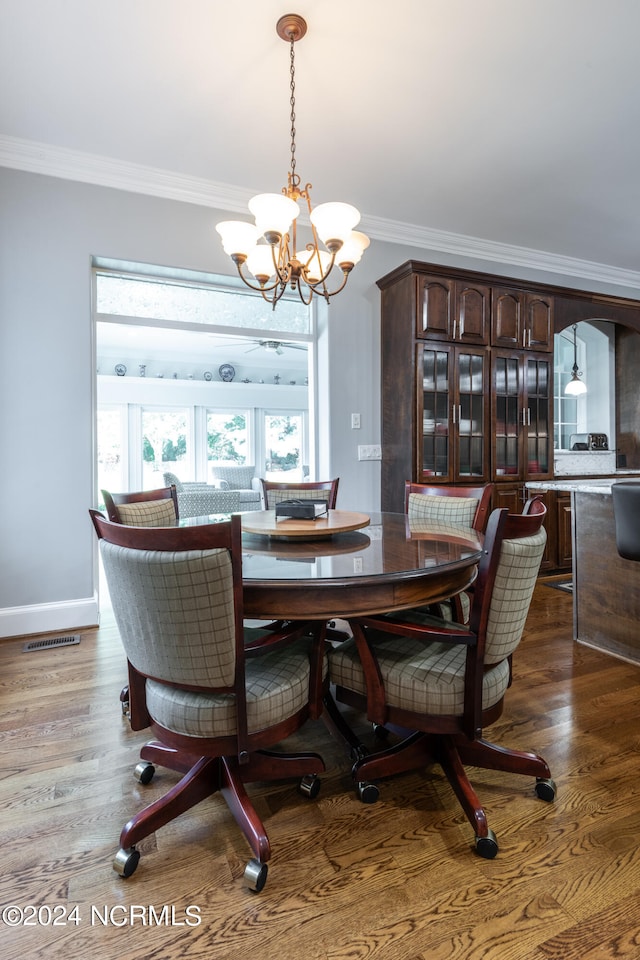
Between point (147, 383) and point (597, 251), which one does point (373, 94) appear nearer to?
point (597, 251)

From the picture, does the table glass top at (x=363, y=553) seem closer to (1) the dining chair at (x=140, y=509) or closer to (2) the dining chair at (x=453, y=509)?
(2) the dining chair at (x=453, y=509)

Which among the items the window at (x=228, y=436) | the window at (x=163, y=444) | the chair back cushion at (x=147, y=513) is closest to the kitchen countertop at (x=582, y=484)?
the chair back cushion at (x=147, y=513)

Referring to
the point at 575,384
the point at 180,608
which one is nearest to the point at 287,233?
the point at 180,608

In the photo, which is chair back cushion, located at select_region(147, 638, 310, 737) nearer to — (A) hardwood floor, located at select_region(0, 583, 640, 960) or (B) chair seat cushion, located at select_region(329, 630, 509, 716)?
(B) chair seat cushion, located at select_region(329, 630, 509, 716)

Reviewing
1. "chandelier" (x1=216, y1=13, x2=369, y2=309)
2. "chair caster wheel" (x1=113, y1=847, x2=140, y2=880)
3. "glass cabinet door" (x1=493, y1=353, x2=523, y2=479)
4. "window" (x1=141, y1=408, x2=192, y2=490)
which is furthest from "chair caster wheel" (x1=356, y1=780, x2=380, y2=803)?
"window" (x1=141, y1=408, x2=192, y2=490)

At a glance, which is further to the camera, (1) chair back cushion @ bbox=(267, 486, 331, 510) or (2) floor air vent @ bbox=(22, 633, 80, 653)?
(1) chair back cushion @ bbox=(267, 486, 331, 510)

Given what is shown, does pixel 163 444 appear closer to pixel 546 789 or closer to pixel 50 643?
pixel 50 643

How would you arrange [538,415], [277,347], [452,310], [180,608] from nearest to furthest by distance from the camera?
[180,608]
[452,310]
[538,415]
[277,347]

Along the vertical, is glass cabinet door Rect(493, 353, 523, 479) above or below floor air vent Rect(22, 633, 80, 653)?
above

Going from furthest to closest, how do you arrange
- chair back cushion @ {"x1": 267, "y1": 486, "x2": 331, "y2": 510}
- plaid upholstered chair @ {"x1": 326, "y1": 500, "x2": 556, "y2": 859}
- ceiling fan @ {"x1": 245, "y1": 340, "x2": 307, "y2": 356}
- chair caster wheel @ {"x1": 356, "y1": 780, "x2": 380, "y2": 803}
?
1. ceiling fan @ {"x1": 245, "y1": 340, "x2": 307, "y2": 356}
2. chair back cushion @ {"x1": 267, "y1": 486, "x2": 331, "y2": 510}
3. chair caster wheel @ {"x1": 356, "y1": 780, "x2": 380, "y2": 803}
4. plaid upholstered chair @ {"x1": 326, "y1": 500, "x2": 556, "y2": 859}

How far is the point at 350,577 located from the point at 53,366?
258 centimetres

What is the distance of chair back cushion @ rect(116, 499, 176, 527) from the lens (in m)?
2.00

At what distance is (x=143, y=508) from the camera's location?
2.08m

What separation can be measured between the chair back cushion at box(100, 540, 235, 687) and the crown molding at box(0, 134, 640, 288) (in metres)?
2.83
